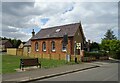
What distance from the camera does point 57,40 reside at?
148 ft

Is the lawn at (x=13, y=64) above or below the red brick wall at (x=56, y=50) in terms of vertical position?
below

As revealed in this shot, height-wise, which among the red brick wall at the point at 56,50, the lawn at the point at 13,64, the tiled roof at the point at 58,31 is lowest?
the lawn at the point at 13,64

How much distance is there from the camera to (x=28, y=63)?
1970 centimetres

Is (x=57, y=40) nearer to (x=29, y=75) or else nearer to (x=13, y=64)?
(x=13, y=64)

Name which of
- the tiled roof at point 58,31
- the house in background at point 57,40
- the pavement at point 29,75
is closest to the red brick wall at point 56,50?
the house in background at point 57,40

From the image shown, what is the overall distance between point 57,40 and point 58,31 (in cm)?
258

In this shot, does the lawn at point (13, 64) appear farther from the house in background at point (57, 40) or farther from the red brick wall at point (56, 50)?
the house in background at point (57, 40)

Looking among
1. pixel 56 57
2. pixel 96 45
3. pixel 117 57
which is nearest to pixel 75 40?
pixel 56 57

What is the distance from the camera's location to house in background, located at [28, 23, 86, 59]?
42.3 metres

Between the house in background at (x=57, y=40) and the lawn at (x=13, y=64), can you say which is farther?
the house in background at (x=57, y=40)

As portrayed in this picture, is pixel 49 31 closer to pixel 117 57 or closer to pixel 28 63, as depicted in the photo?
pixel 117 57

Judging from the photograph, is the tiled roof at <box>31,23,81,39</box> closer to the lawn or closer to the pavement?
the lawn

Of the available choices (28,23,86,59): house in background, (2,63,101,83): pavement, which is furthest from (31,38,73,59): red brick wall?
(2,63,101,83): pavement

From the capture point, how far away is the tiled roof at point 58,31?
142 ft
